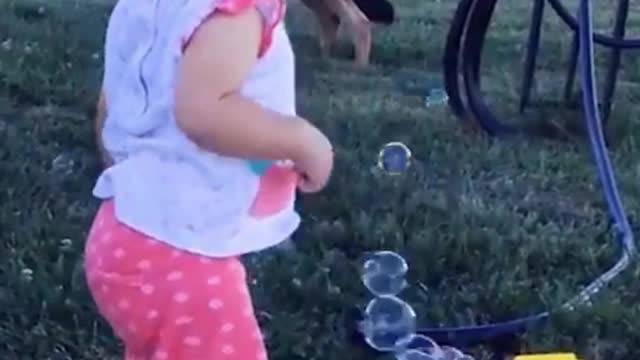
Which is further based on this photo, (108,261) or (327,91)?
(327,91)

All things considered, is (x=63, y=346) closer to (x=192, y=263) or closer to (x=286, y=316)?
(x=286, y=316)

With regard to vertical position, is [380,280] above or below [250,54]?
below

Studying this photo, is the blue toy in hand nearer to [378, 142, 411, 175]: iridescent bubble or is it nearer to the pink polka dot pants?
the pink polka dot pants

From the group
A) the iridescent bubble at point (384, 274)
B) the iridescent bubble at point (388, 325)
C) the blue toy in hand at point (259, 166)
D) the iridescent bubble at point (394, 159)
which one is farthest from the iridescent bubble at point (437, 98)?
the blue toy in hand at point (259, 166)

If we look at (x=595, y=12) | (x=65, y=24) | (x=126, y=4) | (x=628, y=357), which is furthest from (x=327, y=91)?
(x=126, y=4)

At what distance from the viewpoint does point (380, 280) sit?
307 cm

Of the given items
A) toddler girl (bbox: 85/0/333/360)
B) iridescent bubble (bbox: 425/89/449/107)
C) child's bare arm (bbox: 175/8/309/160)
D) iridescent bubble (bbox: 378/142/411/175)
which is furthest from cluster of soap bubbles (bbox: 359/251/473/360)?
iridescent bubble (bbox: 425/89/449/107)

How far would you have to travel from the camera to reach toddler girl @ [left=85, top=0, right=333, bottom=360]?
1862mm

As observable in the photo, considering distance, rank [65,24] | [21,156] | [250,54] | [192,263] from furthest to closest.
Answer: [65,24]
[21,156]
[192,263]
[250,54]

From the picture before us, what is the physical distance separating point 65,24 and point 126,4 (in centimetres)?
377

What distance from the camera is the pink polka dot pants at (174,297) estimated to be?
1.93 meters

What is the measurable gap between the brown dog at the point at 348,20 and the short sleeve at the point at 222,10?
357cm

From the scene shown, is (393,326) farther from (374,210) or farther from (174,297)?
(174,297)

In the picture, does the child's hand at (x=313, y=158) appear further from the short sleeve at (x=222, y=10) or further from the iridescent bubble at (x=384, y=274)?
the iridescent bubble at (x=384, y=274)
